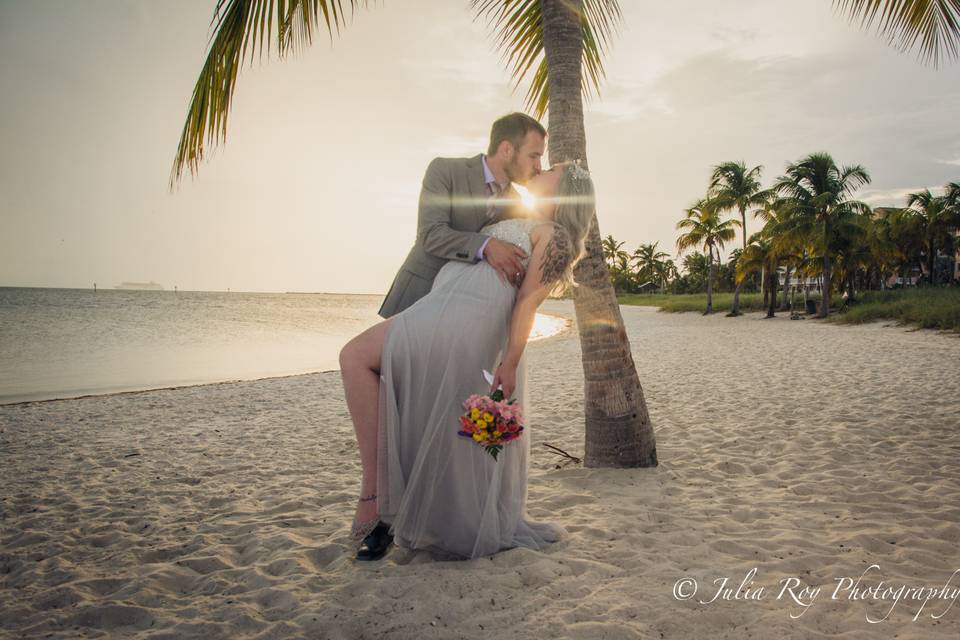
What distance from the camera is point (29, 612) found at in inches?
86.9

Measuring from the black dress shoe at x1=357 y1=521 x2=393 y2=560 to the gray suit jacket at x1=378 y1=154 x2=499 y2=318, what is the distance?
1129 mm

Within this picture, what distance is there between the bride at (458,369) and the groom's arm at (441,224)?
78 millimetres

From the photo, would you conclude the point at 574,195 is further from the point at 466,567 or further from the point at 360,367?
the point at 466,567

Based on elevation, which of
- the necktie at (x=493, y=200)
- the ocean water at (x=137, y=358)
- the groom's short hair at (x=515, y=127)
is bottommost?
the ocean water at (x=137, y=358)

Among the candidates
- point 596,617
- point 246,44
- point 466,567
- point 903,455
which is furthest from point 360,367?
point 903,455

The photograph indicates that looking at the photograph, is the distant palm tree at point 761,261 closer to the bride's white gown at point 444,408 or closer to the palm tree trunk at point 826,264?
the palm tree trunk at point 826,264

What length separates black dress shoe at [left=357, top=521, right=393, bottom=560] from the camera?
2.61 metres

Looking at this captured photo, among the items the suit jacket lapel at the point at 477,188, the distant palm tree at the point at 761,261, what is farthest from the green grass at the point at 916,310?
the suit jacket lapel at the point at 477,188

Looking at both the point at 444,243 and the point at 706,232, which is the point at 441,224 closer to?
the point at 444,243

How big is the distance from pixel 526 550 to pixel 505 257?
1.46 m

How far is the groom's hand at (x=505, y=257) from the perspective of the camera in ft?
7.92

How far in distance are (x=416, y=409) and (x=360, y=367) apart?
32 cm

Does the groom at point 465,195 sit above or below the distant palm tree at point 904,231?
below

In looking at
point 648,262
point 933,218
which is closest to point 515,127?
point 933,218
